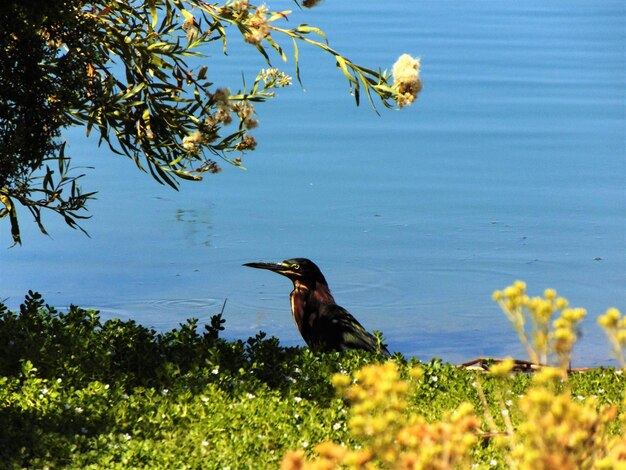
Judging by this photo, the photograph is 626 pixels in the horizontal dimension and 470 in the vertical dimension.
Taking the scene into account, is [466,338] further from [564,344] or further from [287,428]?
[564,344]

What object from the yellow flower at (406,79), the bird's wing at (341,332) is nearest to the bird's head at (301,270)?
the bird's wing at (341,332)

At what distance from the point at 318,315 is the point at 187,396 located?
6.27 ft

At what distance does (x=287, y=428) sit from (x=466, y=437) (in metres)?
2.60

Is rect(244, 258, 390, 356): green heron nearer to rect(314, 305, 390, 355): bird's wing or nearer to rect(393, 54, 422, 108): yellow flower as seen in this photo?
rect(314, 305, 390, 355): bird's wing

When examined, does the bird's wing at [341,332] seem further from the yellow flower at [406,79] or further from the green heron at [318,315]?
the yellow flower at [406,79]

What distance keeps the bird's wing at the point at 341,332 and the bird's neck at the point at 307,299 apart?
8 cm

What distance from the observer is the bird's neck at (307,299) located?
736cm

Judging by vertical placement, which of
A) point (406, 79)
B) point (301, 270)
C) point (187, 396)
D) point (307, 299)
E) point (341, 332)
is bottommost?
point (187, 396)

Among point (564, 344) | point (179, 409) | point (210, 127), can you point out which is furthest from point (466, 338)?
point (564, 344)

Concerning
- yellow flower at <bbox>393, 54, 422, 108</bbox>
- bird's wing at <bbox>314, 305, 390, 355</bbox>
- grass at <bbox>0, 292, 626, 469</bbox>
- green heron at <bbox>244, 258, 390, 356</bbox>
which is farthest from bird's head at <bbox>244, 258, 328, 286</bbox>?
yellow flower at <bbox>393, 54, 422, 108</bbox>

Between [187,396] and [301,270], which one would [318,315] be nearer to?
[301,270]

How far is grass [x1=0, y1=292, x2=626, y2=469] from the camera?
4.90 meters

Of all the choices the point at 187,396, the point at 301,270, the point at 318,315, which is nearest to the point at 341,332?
the point at 318,315

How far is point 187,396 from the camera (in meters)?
5.55
